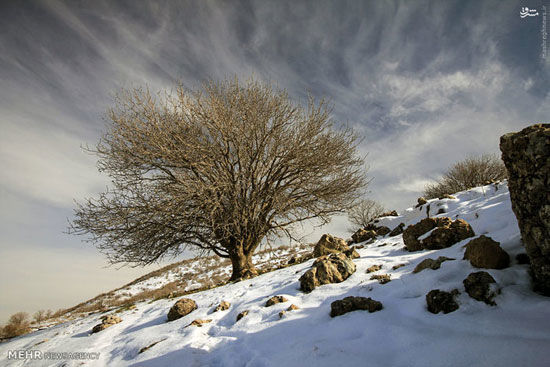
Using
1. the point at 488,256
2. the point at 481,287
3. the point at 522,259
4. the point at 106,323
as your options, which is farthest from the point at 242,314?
the point at 106,323

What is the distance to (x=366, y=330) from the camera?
89.8 inches

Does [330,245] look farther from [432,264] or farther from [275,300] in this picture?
[432,264]

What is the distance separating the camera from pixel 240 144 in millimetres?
7586

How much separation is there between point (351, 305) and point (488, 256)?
156cm

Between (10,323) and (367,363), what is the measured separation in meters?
14.2

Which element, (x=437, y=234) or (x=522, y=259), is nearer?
(x=522, y=259)

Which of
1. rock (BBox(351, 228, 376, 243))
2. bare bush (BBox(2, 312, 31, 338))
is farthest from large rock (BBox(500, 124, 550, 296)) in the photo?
bare bush (BBox(2, 312, 31, 338))

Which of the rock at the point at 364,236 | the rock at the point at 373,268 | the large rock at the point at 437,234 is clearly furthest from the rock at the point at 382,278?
the rock at the point at 364,236

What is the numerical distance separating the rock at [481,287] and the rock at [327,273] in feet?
6.04

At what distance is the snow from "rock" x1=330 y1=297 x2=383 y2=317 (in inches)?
→ 3.5

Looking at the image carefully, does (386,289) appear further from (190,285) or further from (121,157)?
(190,285)

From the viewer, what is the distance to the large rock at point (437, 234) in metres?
4.22

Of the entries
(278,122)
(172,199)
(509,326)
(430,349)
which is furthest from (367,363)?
(278,122)

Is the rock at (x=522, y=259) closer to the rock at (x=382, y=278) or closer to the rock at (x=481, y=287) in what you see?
the rock at (x=481, y=287)
